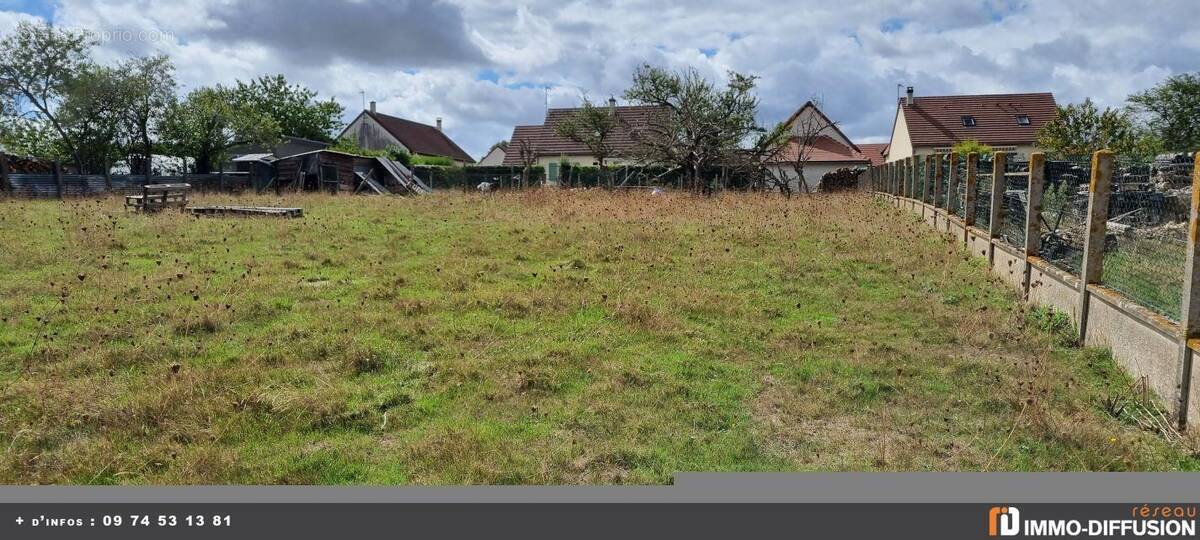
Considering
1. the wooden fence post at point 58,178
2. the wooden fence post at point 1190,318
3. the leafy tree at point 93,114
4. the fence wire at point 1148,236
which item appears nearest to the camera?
the wooden fence post at point 1190,318

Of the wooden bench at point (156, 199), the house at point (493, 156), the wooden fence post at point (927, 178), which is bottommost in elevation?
the wooden bench at point (156, 199)

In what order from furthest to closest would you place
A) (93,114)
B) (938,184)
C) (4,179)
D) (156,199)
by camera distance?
1. (93,114)
2. (4,179)
3. (156,199)
4. (938,184)

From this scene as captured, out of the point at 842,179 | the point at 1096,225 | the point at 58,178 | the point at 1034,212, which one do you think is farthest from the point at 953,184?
the point at 58,178

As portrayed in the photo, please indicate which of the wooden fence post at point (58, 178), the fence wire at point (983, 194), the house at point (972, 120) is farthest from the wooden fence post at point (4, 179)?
the house at point (972, 120)

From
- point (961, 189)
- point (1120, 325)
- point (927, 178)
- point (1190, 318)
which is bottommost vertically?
point (1120, 325)

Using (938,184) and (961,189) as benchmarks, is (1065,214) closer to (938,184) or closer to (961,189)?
(961,189)

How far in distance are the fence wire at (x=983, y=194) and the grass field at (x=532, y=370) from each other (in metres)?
0.70

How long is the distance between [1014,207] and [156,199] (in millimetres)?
18167

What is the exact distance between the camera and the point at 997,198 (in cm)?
884

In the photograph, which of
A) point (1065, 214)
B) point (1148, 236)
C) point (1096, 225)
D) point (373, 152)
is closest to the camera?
point (1148, 236)

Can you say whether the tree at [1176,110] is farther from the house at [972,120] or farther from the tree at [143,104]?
the tree at [143,104]

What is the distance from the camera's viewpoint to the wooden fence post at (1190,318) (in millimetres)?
4074
